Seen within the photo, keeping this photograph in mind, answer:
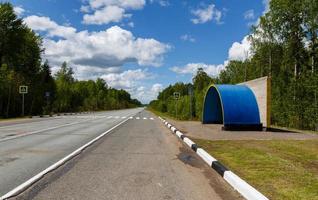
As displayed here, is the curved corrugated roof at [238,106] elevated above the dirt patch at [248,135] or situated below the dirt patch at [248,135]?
above

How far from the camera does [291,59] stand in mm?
37906

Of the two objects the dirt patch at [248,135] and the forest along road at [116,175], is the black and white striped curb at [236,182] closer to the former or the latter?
the forest along road at [116,175]

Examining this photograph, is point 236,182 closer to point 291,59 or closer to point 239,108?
point 239,108

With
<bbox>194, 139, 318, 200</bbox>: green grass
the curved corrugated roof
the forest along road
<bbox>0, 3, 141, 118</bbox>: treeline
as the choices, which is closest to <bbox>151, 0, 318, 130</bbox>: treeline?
the curved corrugated roof

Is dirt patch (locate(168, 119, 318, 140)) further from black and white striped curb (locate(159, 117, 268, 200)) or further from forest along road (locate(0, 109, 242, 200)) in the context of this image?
black and white striped curb (locate(159, 117, 268, 200))

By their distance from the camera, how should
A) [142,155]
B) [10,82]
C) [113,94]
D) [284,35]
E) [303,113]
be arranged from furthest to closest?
[113,94] < [10,82] < [284,35] < [303,113] < [142,155]

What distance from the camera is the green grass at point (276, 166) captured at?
648 centimetres

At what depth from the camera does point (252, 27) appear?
44.3 m

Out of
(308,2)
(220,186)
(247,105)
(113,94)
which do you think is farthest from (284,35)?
(113,94)

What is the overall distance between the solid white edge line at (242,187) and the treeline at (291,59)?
21.0 metres

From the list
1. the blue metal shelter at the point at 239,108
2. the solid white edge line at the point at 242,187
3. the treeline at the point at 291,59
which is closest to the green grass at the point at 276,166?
the solid white edge line at the point at 242,187

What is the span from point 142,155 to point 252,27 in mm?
36353

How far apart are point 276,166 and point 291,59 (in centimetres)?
3137

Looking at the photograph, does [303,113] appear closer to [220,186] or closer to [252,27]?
[252,27]
